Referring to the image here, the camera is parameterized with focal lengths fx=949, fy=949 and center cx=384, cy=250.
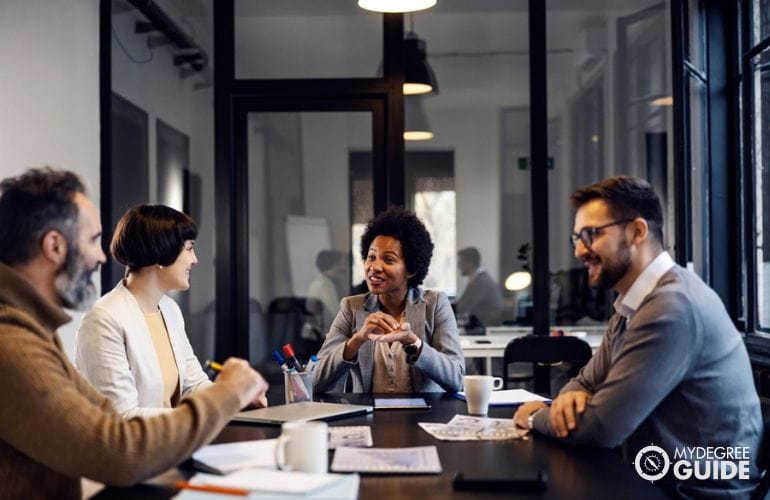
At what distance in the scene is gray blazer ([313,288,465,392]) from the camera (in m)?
3.27

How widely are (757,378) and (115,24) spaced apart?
13.2 feet

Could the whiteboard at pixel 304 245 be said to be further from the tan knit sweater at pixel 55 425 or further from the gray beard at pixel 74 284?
the tan knit sweater at pixel 55 425

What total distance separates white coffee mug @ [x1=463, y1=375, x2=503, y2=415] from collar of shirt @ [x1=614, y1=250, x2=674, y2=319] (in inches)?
16.8

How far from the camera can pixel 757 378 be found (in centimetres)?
424

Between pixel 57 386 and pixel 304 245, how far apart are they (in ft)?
12.7

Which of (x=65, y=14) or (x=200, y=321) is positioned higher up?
(x=65, y=14)

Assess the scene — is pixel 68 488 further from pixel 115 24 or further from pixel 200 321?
pixel 115 24

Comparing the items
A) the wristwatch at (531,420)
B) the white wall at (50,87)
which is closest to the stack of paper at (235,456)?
the wristwatch at (531,420)

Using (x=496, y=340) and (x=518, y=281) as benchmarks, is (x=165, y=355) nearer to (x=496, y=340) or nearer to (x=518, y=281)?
(x=496, y=340)

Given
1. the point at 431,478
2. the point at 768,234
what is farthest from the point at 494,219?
the point at 431,478

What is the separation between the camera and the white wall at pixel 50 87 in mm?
4715

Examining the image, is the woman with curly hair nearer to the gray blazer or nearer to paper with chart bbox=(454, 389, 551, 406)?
the gray blazer

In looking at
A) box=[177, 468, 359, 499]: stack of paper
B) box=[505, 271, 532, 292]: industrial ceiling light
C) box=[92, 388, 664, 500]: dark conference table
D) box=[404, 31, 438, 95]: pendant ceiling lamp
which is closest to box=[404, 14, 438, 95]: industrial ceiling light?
box=[404, 31, 438, 95]: pendant ceiling lamp

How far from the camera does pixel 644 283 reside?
2.50 m
